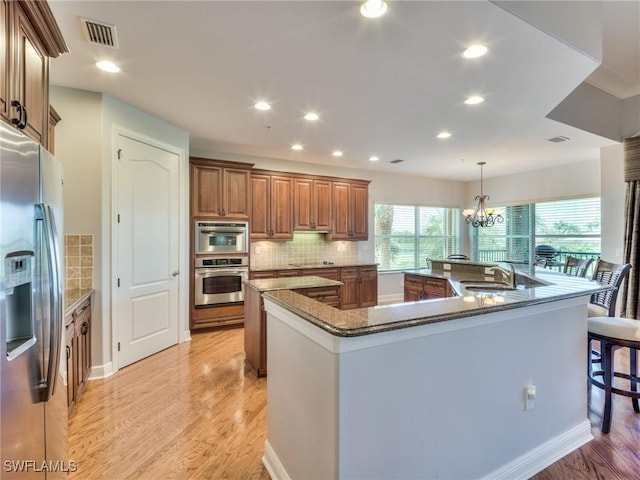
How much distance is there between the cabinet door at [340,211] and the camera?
5723 millimetres

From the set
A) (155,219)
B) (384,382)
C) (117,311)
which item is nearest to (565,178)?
(384,382)

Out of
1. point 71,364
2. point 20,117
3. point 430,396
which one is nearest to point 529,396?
point 430,396

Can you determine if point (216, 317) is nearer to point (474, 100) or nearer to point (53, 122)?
point (53, 122)

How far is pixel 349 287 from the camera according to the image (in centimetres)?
552

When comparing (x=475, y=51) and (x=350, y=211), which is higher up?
(x=475, y=51)

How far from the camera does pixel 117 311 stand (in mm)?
3102

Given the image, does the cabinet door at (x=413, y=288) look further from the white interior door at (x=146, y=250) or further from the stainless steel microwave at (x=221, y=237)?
Answer: the white interior door at (x=146, y=250)

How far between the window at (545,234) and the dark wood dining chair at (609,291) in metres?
2.81

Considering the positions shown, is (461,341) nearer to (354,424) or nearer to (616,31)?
(354,424)

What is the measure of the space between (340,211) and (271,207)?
4.57 feet

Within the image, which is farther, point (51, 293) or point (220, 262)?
point (220, 262)

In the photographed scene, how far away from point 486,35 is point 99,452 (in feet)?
12.0

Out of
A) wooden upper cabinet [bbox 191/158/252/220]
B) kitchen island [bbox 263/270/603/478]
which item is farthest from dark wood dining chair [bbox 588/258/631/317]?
wooden upper cabinet [bbox 191/158/252/220]

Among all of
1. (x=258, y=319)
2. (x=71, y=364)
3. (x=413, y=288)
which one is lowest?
(x=71, y=364)
